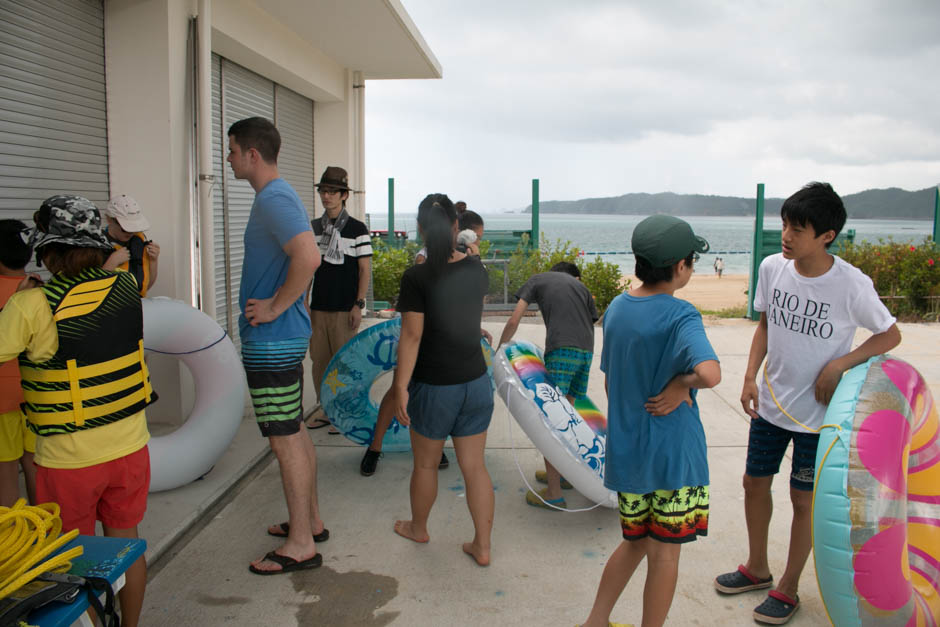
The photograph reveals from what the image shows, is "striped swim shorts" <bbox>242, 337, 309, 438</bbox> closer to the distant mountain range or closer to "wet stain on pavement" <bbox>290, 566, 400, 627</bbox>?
"wet stain on pavement" <bbox>290, 566, 400, 627</bbox>

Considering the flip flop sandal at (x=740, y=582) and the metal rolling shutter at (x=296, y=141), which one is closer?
the flip flop sandal at (x=740, y=582)

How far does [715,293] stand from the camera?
23250 millimetres

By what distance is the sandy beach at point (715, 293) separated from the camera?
1942cm

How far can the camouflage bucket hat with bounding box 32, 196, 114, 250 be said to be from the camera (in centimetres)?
223

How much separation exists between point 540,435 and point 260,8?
547 centimetres

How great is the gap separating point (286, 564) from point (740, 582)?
6.92 feet

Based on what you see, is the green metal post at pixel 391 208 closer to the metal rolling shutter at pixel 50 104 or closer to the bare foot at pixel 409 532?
the metal rolling shutter at pixel 50 104

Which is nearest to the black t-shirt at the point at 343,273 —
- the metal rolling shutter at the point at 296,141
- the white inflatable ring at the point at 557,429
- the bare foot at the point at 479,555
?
the white inflatable ring at the point at 557,429

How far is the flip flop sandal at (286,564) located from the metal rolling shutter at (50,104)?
2.69 metres

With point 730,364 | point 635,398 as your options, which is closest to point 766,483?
point 635,398

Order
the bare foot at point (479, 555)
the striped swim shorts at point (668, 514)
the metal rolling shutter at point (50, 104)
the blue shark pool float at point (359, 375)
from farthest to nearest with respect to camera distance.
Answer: the blue shark pool float at point (359, 375)
the metal rolling shutter at point (50, 104)
the bare foot at point (479, 555)
the striped swim shorts at point (668, 514)

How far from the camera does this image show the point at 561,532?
3734 millimetres

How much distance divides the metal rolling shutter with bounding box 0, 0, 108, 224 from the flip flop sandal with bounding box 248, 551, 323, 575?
8.83 ft

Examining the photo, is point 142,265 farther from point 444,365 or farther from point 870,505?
point 870,505
